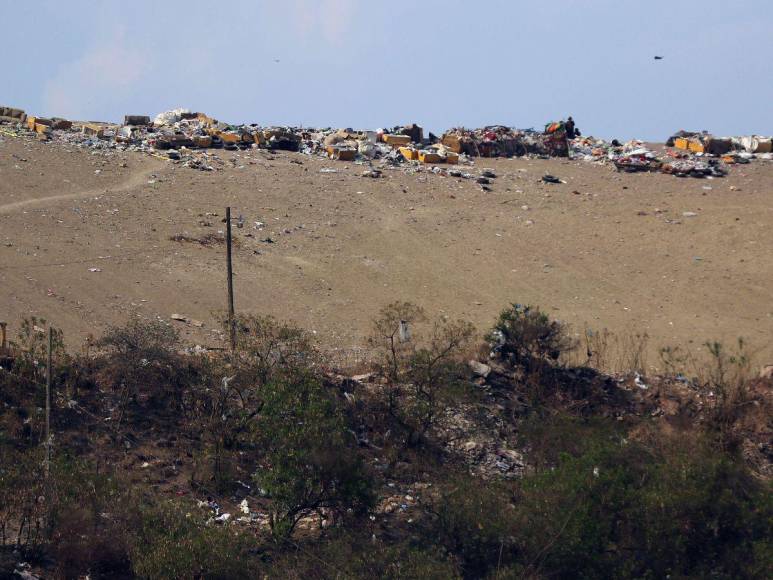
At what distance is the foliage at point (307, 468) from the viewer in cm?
1079

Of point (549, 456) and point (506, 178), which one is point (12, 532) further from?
point (506, 178)

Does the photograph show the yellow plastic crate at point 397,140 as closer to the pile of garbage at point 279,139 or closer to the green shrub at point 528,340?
the pile of garbage at point 279,139

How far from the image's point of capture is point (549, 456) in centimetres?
1347

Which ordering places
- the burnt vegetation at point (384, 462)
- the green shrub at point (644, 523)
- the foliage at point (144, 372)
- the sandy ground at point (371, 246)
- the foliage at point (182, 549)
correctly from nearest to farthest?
1. the foliage at point (182, 549)
2. the burnt vegetation at point (384, 462)
3. the green shrub at point (644, 523)
4. the foliage at point (144, 372)
5. the sandy ground at point (371, 246)

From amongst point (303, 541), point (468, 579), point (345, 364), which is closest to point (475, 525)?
point (468, 579)

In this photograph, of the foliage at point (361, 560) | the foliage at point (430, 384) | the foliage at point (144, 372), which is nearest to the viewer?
the foliage at point (361, 560)

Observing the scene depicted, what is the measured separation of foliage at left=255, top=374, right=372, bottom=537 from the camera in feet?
35.4

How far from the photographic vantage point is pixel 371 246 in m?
24.0

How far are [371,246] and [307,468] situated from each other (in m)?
13.6

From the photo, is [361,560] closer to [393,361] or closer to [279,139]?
[393,361]

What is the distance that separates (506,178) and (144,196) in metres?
10.9

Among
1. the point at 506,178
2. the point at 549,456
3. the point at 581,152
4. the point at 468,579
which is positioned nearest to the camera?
the point at 468,579

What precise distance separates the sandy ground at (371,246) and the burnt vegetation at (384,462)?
3.02m

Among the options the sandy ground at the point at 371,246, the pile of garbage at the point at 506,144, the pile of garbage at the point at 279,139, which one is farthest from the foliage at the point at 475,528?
the pile of garbage at the point at 506,144
